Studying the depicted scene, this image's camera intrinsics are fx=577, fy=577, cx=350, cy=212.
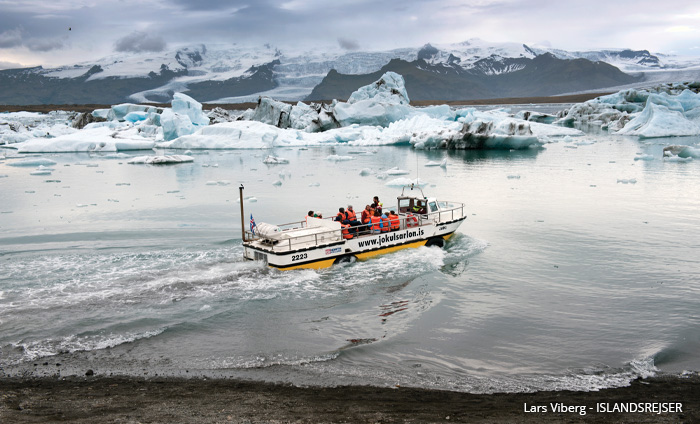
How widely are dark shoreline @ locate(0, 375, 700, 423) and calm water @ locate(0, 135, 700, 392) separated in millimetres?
415

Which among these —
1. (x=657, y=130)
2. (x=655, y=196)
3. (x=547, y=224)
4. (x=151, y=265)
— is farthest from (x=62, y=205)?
(x=657, y=130)

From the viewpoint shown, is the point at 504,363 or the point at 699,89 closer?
the point at 504,363

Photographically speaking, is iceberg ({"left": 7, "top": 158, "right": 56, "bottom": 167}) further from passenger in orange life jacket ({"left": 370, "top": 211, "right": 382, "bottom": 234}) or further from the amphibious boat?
passenger in orange life jacket ({"left": 370, "top": 211, "right": 382, "bottom": 234})

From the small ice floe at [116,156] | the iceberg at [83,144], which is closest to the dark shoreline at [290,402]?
the small ice floe at [116,156]

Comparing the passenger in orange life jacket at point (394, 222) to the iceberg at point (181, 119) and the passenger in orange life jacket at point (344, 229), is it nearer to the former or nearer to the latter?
the passenger in orange life jacket at point (344, 229)

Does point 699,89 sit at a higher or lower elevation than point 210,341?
higher

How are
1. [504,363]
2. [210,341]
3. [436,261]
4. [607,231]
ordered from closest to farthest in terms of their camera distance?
1. [504,363]
2. [210,341]
3. [436,261]
4. [607,231]

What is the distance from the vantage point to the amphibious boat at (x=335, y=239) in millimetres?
14688

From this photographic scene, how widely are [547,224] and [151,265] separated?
13.5 meters

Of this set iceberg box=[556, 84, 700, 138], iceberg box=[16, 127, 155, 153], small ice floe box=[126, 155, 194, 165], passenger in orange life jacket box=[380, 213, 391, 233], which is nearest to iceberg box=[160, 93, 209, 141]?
iceberg box=[16, 127, 155, 153]

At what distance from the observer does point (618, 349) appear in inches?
405

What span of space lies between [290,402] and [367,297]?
5479 mm

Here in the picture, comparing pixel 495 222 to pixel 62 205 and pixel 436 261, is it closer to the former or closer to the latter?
pixel 436 261

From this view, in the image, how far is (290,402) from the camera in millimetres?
8008
